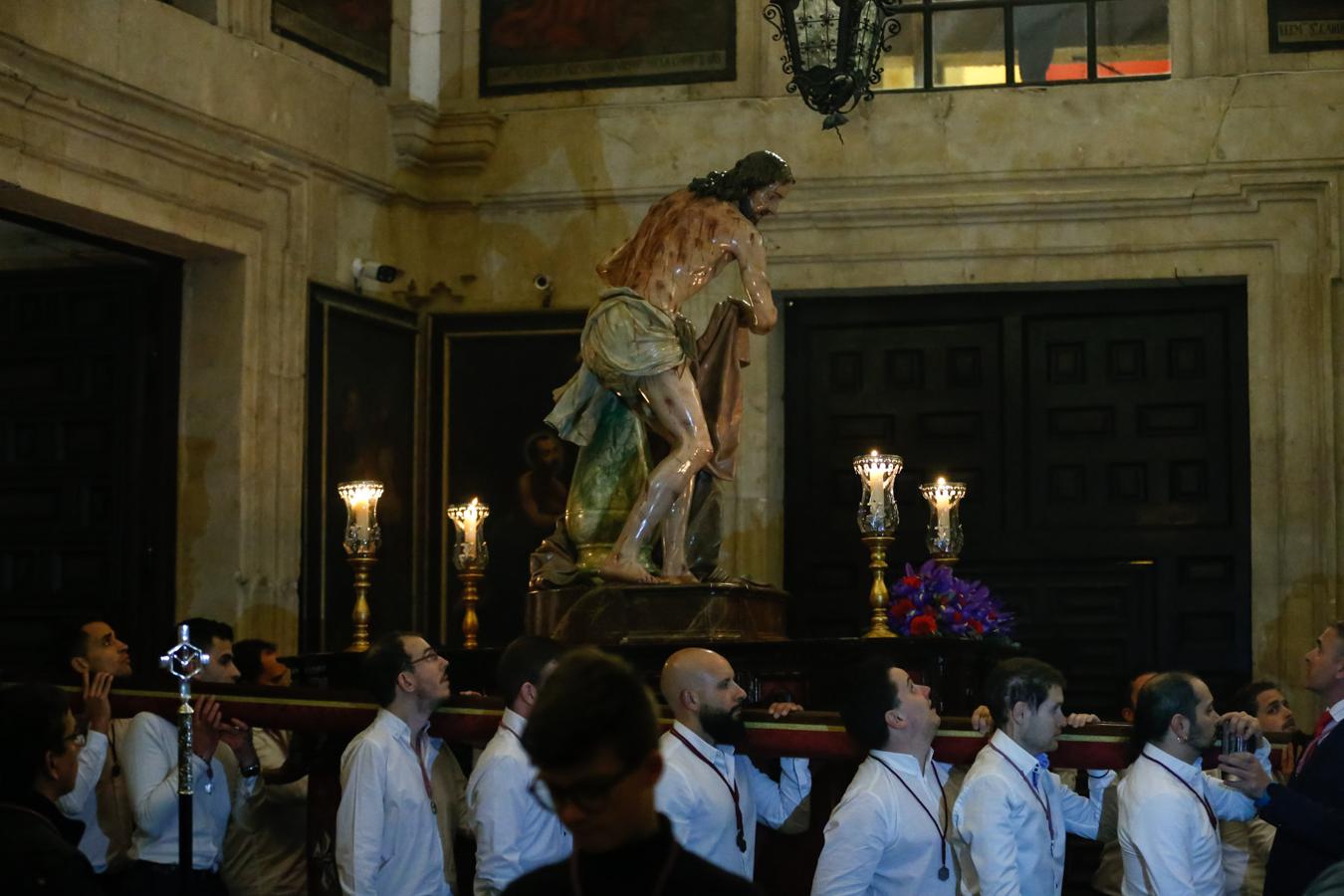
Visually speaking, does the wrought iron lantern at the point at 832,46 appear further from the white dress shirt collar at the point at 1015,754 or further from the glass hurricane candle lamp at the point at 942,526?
the white dress shirt collar at the point at 1015,754

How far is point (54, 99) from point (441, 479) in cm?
386

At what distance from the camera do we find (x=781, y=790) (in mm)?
7605

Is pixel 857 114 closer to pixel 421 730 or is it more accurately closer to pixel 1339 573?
pixel 1339 573

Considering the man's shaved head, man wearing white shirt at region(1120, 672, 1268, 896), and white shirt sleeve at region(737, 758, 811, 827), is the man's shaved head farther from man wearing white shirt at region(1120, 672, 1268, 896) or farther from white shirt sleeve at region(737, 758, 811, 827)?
man wearing white shirt at region(1120, 672, 1268, 896)

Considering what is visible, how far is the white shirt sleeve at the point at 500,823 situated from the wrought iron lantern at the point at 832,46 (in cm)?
463

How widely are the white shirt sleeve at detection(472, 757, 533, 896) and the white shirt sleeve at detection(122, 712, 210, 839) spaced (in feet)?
5.04

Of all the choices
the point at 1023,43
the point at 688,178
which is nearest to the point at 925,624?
the point at 688,178

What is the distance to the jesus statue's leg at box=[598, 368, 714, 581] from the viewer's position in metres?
9.66

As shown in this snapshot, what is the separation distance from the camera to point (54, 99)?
35.8 ft

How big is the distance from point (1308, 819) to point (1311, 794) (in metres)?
0.48

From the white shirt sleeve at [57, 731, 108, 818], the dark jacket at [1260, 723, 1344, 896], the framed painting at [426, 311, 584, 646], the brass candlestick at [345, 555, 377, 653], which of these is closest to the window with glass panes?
the framed painting at [426, 311, 584, 646]

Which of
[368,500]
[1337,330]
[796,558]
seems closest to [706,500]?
[368,500]

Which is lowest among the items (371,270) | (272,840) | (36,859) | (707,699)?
(272,840)

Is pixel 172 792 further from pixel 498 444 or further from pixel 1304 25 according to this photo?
pixel 1304 25
